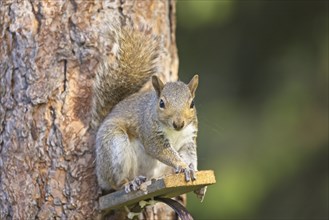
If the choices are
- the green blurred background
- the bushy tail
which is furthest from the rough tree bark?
the green blurred background

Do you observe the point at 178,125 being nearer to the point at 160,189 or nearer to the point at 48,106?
the point at 160,189

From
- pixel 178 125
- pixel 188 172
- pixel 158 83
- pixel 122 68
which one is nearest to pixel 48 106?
pixel 122 68

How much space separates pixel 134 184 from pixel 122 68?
0.55 metres

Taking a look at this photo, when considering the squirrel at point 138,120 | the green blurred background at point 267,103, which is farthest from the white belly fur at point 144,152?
the green blurred background at point 267,103

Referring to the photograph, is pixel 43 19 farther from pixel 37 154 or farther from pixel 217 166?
pixel 217 166

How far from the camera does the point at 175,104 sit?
3459 mm

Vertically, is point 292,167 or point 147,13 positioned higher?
point 147,13

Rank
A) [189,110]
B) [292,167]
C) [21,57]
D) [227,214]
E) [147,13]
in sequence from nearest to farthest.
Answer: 1. [189,110]
2. [21,57]
3. [147,13]
4. [227,214]
5. [292,167]

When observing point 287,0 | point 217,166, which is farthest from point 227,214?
point 287,0

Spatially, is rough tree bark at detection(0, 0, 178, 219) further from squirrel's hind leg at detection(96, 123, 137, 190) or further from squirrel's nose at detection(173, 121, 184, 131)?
squirrel's nose at detection(173, 121, 184, 131)

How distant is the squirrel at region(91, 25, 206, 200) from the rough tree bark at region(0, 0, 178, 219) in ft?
0.26

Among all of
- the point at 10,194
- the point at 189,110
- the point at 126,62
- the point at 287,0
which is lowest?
the point at 10,194

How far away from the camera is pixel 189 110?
137 inches

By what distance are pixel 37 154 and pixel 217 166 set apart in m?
2.31
